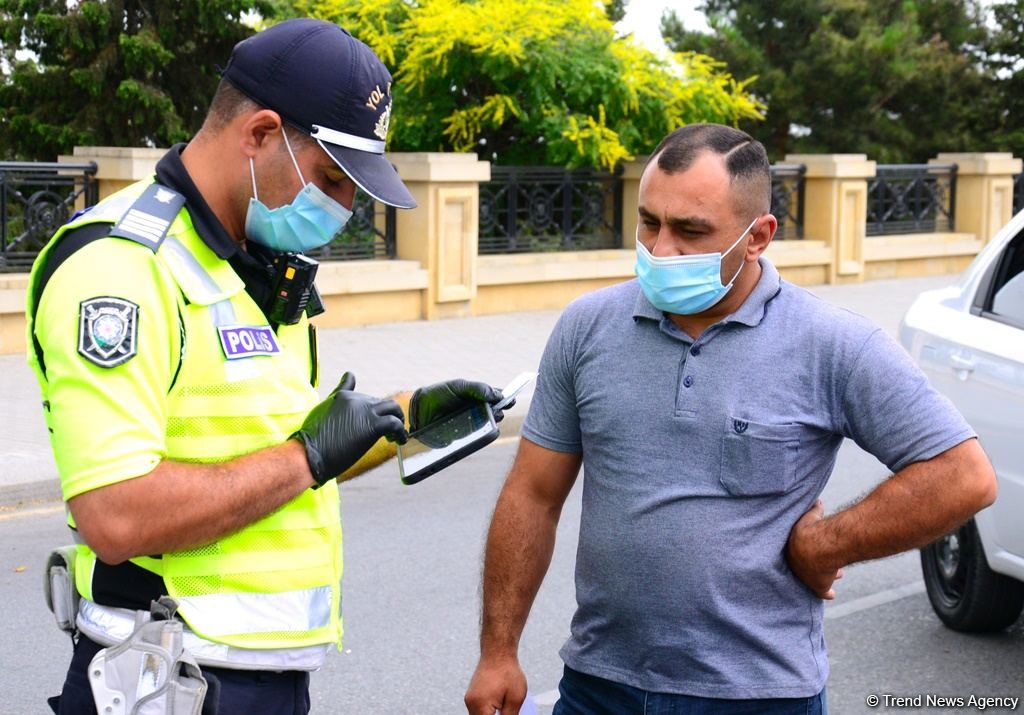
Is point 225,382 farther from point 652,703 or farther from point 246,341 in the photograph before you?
point 652,703

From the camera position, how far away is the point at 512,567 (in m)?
2.83

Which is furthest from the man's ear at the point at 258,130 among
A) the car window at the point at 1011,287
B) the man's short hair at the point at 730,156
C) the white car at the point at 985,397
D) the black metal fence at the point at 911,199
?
the black metal fence at the point at 911,199

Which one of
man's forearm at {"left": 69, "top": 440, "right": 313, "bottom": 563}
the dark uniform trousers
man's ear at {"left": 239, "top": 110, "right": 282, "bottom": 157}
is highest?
man's ear at {"left": 239, "top": 110, "right": 282, "bottom": 157}

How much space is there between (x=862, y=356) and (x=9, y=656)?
3.79 m

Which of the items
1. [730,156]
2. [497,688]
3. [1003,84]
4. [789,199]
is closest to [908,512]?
[730,156]

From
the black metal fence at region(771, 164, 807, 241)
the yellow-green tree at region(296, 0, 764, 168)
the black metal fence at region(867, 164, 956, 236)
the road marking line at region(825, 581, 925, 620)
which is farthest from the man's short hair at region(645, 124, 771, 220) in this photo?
the black metal fence at region(867, 164, 956, 236)

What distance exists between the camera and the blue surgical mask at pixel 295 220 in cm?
253

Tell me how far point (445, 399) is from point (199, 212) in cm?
64

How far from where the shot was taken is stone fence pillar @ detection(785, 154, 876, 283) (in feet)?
61.7

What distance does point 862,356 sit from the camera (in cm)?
261

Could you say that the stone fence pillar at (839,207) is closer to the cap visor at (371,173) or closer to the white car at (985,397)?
the white car at (985,397)

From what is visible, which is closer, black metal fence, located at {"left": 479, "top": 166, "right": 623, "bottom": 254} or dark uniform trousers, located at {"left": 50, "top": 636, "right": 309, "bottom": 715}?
dark uniform trousers, located at {"left": 50, "top": 636, "right": 309, "bottom": 715}

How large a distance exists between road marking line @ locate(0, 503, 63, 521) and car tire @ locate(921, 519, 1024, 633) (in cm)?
453

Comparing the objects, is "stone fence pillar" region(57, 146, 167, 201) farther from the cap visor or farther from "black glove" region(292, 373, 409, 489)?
"black glove" region(292, 373, 409, 489)
